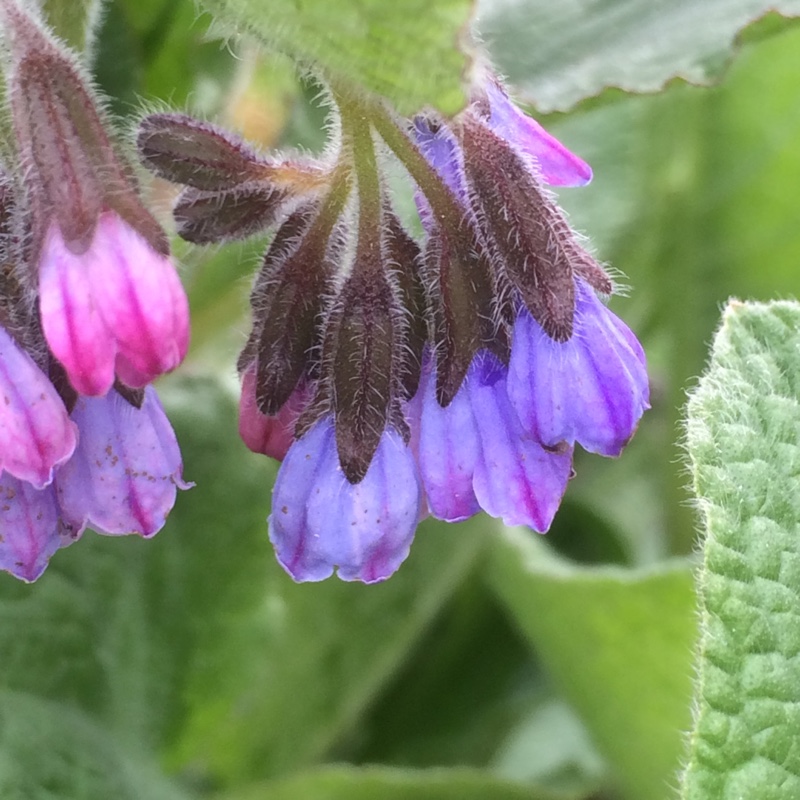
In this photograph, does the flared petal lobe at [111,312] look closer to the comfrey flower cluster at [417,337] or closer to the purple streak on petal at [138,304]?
the purple streak on petal at [138,304]

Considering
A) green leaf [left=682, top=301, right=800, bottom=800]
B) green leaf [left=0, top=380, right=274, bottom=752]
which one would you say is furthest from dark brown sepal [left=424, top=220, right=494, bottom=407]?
green leaf [left=0, top=380, right=274, bottom=752]

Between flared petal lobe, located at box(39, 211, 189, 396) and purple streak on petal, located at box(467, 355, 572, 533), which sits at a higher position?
flared petal lobe, located at box(39, 211, 189, 396)

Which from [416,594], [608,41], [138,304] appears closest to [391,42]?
[138,304]

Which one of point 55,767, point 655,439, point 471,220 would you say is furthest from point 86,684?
point 655,439

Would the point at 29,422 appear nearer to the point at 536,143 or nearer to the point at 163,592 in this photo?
the point at 536,143

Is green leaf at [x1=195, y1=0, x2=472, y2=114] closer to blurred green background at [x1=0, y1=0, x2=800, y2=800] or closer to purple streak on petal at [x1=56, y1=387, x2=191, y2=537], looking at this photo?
purple streak on petal at [x1=56, y1=387, x2=191, y2=537]

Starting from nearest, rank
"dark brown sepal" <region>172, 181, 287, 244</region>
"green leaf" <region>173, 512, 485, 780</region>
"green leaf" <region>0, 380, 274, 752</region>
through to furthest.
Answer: "dark brown sepal" <region>172, 181, 287, 244</region>
"green leaf" <region>0, 380, 274, 752</region>
"green leaf" <region>173, 512, 485, 780</region>
